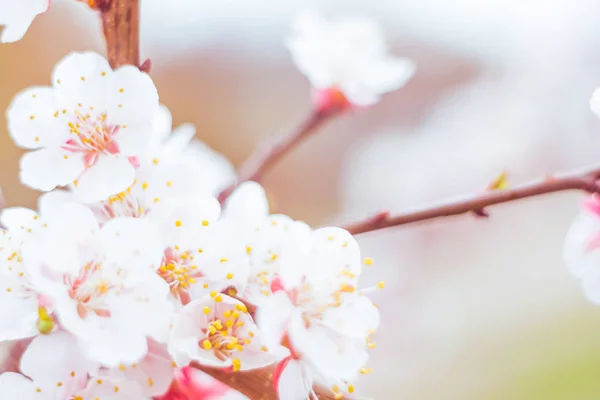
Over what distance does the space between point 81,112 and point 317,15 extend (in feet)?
1.23

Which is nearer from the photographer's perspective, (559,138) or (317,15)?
(317,15)

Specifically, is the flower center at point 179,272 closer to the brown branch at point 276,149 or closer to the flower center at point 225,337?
the flower center at point 225,337

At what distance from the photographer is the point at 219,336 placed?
355 mm

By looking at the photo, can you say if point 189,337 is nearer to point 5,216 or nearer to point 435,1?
point 5,216

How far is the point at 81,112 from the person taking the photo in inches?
15.1

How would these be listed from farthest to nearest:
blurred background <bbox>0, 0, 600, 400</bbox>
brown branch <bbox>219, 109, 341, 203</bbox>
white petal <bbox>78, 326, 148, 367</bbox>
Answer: blurred background <bbox>0, 0, 600, 400</bbox> → brown branch <bbox>219, 109, 341, 203</bbox> → white petal <bbox>78, 326, 148, 367</bbox>

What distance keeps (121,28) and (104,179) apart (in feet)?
0.30

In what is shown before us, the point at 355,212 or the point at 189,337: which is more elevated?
the point at 189,337

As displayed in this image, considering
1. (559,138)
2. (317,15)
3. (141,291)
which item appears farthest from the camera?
(559,138)

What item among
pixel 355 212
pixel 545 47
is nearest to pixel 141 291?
pixel 355 212

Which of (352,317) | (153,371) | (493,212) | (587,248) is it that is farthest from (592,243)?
(493,212)

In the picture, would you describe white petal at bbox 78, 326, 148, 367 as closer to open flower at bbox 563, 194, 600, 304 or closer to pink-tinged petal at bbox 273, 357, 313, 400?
pink-tinged petal at bbox 273, 357, 313, 400

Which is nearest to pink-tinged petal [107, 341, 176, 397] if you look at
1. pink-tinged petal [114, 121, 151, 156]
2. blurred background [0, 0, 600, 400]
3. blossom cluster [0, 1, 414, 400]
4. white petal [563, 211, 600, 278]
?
blossom cluster [0, 1, 414, 400]

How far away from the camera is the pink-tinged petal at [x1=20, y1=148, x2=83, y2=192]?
364 millimetres
